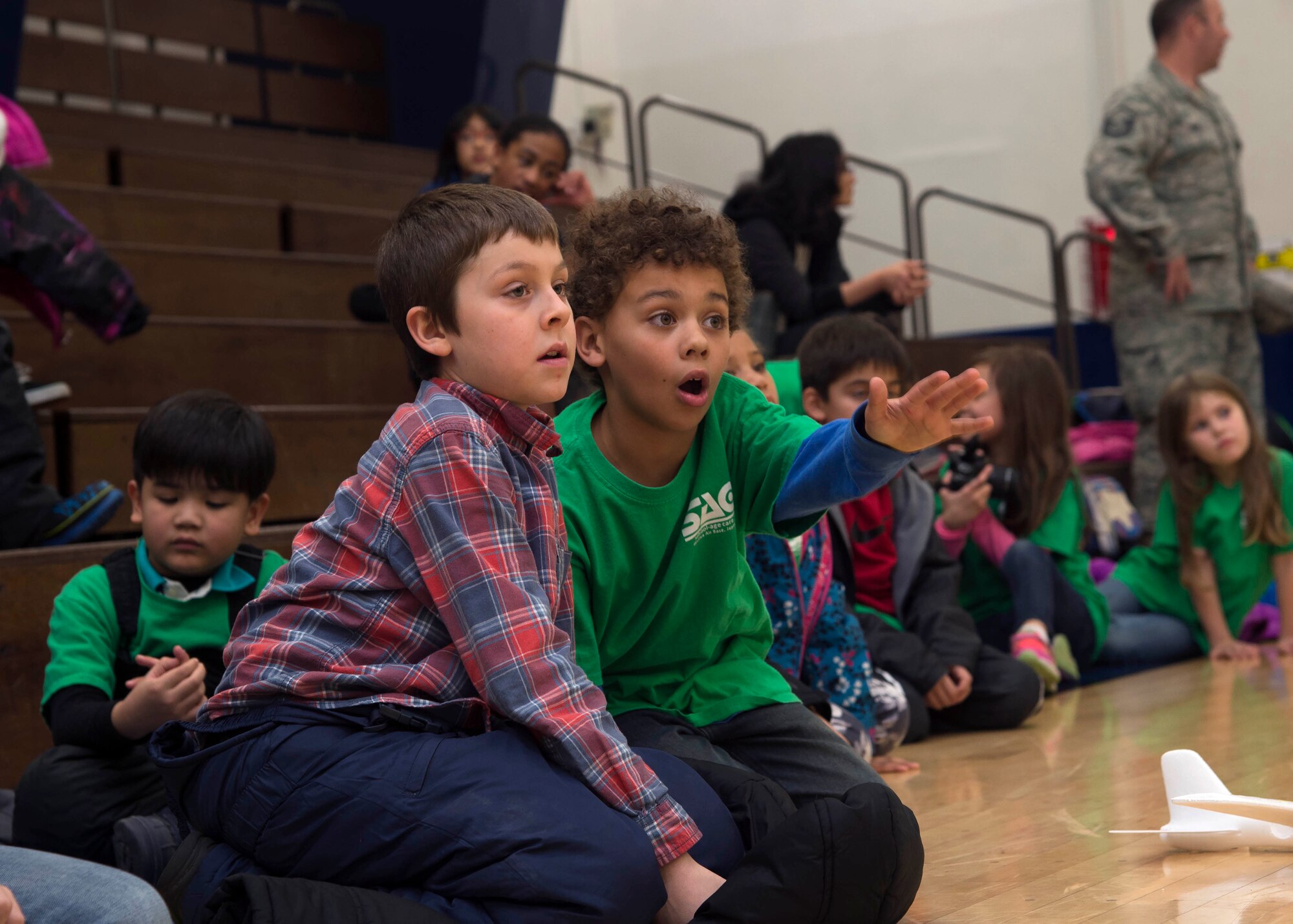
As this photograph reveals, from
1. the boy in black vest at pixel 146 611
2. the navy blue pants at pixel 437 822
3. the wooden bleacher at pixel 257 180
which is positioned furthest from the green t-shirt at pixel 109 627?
the wooden bleacher at pixel 257 180

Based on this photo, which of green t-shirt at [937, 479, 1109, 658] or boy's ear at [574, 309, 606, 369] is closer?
boy's ear at [574, 309, 606, 369]

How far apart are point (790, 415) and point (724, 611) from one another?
0.22 m

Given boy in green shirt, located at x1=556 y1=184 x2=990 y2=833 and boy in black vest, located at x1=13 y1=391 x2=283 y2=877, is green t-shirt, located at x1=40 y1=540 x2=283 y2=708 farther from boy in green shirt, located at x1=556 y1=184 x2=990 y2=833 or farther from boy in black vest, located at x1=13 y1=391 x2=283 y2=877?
boy in green shirt, located at x1=556 y1=184 x2=990 y2=833

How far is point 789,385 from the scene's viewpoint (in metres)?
2.38

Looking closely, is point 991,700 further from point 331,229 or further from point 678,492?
point 331,229

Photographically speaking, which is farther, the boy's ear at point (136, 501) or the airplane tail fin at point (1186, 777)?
the boy's ear at point (136, 501)

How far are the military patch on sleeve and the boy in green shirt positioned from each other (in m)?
2.71

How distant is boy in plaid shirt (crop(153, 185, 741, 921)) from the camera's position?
110 cm

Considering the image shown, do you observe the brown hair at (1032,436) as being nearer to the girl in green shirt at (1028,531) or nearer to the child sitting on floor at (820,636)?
the girl in green shirt at (1028,531)

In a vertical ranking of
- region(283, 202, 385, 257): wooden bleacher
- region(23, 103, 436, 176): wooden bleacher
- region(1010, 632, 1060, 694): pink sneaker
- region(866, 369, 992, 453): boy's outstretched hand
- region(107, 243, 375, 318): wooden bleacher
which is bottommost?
region(1010, 632, 1060, 694): pink sneaker

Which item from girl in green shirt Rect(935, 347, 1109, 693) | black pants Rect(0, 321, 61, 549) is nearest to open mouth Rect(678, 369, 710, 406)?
black pants Rect(0, 321, 61, 549)

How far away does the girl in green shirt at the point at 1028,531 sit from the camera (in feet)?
8.89

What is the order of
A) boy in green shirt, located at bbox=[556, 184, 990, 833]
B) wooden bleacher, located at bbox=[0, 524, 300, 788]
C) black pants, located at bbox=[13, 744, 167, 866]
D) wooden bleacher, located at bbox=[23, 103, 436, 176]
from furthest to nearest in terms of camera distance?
wooden bleacher, located at bbox=[23, 103, 436, 176]
wooden bleacher, located at bbox=[0, 524, 300, 788]
black pants, located at bbox=[13, 744, 167, 866]
boy in green shirt, located at bbox=[556, 184, 990, 833]

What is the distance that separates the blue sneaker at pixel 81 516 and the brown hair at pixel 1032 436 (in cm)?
177
